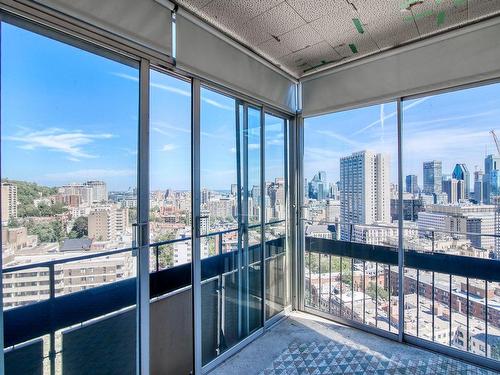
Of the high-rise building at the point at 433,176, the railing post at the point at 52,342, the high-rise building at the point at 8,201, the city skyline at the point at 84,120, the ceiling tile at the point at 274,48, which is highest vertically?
the ceiling tile at the point at 274,48

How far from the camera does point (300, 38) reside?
2.19 meters

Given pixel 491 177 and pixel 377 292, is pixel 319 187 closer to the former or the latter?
pixel 377 292

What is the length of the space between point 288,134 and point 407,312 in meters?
2.05

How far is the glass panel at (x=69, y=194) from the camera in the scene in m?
1.23

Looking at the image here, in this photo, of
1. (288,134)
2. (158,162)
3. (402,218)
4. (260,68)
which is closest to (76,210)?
(158,162)

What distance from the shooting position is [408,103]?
244cm

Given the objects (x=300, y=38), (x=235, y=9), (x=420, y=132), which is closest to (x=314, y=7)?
(x=300, y=38)

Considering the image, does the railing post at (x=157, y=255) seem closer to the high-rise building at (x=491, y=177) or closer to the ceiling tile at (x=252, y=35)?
the ceiling tile at (x=252, y=35)

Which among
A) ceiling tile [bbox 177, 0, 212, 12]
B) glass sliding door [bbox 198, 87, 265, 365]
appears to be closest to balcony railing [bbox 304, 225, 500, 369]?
glass sliding door [bbox 198, 87, 265, 365]

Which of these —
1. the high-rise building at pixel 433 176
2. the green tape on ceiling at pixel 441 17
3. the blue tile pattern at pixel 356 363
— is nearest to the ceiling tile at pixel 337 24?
the green tape on ceiling at pixel 441 17

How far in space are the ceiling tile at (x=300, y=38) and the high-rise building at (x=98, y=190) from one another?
5.59ft

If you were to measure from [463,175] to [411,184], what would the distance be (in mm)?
369

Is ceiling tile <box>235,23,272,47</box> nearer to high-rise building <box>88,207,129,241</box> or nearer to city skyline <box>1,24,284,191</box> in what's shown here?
city skyline <box>1,24,284,191</box>

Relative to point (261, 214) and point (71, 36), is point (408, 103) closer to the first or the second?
point (261, 214)
